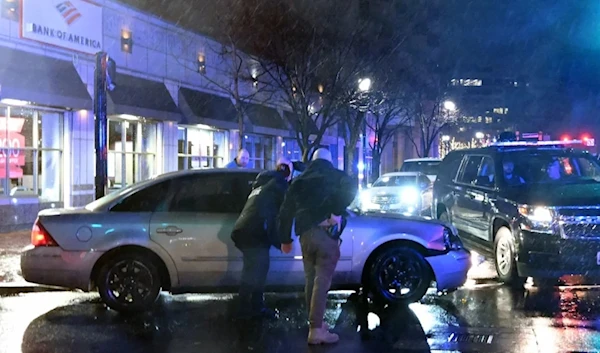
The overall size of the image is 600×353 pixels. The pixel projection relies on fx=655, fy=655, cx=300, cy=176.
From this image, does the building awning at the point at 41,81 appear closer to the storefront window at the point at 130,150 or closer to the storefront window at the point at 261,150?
the storefront window at the point at 130,150

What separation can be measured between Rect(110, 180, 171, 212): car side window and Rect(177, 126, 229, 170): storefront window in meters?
13.2

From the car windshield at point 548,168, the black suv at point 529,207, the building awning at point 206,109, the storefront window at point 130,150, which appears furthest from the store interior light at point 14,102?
the car windshield at point 548,168

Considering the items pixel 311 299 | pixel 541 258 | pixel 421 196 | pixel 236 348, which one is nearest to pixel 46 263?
pixel 236 348

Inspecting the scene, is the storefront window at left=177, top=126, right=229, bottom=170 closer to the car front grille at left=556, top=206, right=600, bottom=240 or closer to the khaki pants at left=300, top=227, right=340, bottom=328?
the car front grille at left=556, top=206, right=600, bottom=240

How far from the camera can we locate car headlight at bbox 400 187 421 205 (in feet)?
57.5

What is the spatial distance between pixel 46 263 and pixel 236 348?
244cm

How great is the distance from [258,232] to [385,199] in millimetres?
11828

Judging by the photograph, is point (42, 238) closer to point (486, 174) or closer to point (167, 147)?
point (486, 174)

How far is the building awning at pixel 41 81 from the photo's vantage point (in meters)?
13.2

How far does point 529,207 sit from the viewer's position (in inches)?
320

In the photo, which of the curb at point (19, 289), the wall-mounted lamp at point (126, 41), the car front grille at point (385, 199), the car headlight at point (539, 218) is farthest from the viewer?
the car front grille at point (385, 199)

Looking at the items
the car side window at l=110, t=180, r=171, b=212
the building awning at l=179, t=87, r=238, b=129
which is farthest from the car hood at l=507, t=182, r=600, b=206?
the building awning at l=179, t=87, r=238, b=129

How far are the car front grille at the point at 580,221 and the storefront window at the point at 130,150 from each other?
12.5m

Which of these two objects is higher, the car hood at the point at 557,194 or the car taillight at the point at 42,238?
the car hood at the point at 557,194
